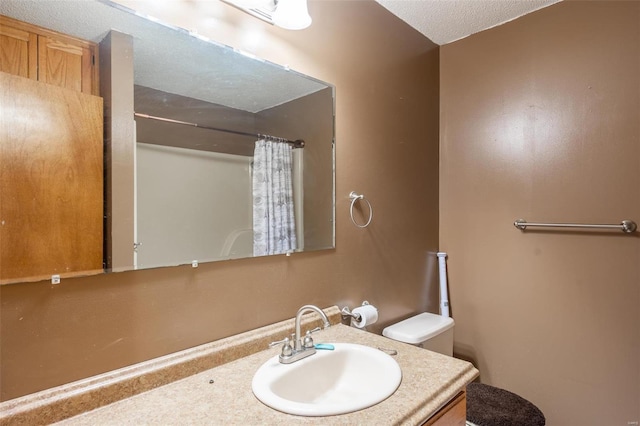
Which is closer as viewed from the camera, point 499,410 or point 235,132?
point 235,132

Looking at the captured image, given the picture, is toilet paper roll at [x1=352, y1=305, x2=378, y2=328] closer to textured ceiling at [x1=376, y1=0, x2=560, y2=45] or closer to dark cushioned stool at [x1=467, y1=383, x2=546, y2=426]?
dark cushioned stool at [x1=467, y1=383, x2=546, y2=426]

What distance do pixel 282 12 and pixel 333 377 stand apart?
1.24 meters

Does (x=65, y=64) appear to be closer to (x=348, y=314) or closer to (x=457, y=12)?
(x=348, y=314)

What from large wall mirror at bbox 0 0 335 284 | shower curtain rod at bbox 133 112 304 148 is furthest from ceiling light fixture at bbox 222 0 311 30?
shower curtain rod at bbox 133 112 304 148

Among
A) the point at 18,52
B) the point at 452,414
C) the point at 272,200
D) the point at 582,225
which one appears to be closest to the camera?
the point at 18,52

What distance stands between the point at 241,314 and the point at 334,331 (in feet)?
1.29

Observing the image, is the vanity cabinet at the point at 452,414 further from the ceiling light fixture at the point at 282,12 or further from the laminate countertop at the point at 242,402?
the ceiling light fixture at the point at 282,12

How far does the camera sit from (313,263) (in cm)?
138

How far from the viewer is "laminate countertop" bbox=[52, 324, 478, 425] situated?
77cm

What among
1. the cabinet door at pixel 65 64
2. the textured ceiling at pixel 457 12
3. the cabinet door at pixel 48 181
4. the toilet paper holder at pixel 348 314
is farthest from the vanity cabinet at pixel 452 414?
the textured ceiling at pixel 457 12

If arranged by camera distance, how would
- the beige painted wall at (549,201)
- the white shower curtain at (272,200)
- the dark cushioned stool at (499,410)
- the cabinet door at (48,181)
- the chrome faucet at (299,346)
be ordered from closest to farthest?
1. the cabinet door at (48,181)
2. the chrome faucet at (299,346)
3. the white shower curtain at (272,200)
4. the dark cushioned stool at (499,410)
5. the beige painted wall at (549,201)

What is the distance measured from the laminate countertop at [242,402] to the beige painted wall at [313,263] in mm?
112

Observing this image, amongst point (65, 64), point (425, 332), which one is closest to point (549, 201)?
point (425, 332)

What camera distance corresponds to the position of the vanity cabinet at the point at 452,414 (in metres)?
0.89
